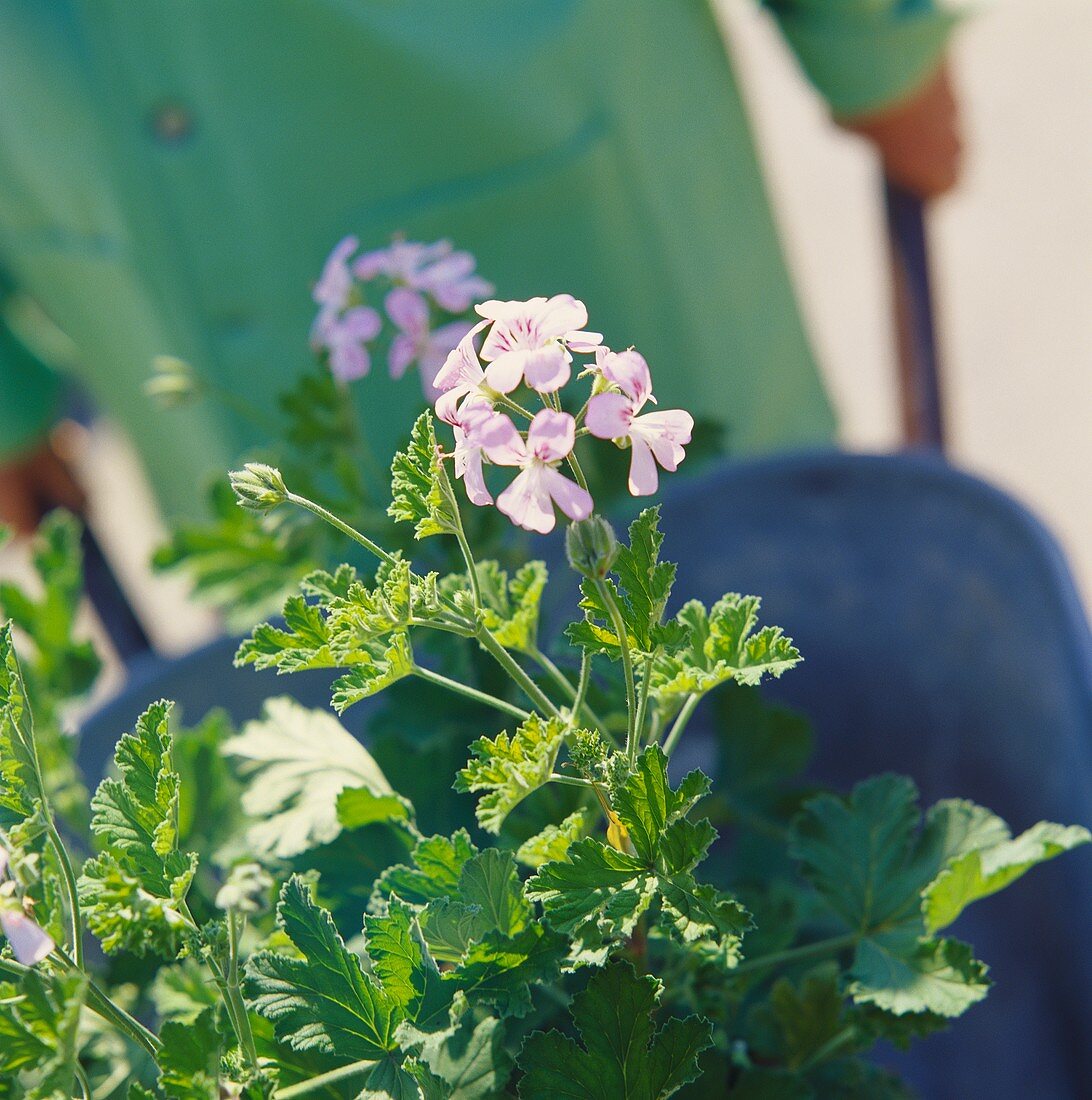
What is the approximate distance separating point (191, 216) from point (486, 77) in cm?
22

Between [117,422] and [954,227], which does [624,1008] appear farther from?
[954,227]

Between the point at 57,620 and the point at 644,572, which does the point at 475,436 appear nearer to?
the point at 644,572

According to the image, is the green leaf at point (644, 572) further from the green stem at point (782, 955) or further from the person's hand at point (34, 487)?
the person's hand at point (34, 487)

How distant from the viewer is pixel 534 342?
0.96ft

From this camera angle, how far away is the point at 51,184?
2.56 feet

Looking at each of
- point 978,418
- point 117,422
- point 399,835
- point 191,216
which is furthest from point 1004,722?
point 978,418

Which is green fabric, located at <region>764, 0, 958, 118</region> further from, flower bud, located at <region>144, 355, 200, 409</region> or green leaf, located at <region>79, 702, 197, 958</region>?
green leaf, located at <region>79, 702, 197, 958</region>

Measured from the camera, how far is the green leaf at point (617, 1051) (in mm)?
320

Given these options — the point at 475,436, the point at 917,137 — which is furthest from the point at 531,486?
the point at 917,137

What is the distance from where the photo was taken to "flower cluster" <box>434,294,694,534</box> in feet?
0.91

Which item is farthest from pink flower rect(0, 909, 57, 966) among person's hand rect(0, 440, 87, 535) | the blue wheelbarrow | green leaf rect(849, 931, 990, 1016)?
person's hand rect(0, 440, 87, 535)

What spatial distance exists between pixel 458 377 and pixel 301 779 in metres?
0.19

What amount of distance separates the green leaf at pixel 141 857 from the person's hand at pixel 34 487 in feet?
2.28

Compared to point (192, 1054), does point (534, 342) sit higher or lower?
higher
